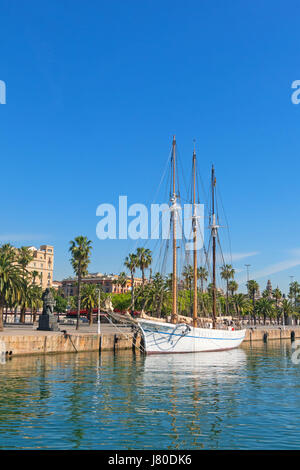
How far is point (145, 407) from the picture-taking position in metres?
23.8

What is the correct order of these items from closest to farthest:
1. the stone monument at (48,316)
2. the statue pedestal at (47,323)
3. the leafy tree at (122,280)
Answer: the stone monument at (48,316) → the statue pedestal at (47,323) → the leafy tree at (122,280)

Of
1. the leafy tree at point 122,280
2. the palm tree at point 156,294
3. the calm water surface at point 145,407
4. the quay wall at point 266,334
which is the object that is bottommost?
the quay wall at point 266,334

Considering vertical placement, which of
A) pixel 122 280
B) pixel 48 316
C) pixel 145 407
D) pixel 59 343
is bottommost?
pixel 145 407

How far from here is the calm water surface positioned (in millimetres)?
17625

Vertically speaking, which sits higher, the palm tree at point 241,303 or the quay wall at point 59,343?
the palm tree at point 241,303

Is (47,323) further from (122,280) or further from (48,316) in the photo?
(122,280)

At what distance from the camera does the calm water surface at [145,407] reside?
17.6 metres

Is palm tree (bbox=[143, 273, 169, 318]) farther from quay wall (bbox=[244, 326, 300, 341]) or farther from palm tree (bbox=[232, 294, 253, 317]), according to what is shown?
palm tree (bbox=[232, 294, 253, 317])

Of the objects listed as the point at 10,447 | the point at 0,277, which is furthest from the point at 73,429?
the point at 0,277

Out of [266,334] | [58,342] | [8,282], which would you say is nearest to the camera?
[58,342]

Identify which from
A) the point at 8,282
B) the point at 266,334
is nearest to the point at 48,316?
the point at 8,282

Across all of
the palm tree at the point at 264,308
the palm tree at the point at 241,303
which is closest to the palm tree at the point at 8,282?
the palm tree at the point at 241,303

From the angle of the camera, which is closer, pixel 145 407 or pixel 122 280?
pixel 145 407

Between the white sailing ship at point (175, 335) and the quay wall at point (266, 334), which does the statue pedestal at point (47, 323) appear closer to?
the white sailing ship at point (175, 335)
